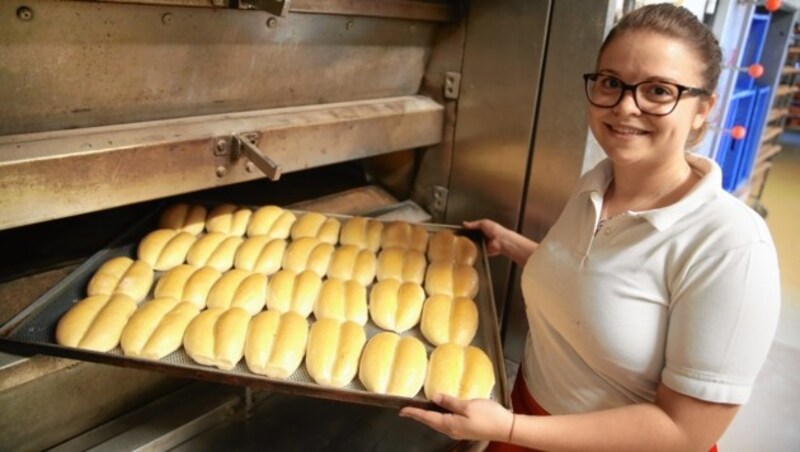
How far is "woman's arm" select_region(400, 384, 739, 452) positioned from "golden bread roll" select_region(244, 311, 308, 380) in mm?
278

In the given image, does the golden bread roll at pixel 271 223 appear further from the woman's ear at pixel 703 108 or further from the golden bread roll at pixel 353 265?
the woman's ear at pixel 703 108

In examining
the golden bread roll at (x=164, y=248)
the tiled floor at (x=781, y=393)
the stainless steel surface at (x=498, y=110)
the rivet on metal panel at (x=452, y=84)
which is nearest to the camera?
the golden bread roll at (x=164, y=248)

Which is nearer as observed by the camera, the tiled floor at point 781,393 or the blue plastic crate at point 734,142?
the tiled floor at point 781,393

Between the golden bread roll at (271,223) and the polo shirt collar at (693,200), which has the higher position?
the polo shirt collar at (693,200)

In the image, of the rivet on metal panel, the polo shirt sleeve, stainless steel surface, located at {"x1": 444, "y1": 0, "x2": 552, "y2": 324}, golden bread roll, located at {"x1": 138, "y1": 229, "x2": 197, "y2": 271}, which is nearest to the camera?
the polo shirt sleeve

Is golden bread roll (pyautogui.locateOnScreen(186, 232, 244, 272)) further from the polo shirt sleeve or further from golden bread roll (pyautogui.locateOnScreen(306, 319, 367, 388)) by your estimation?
the polo shirt sleeve

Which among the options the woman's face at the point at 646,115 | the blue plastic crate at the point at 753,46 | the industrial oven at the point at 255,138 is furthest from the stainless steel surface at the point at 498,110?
the blue plastic crate at the point at 753,46

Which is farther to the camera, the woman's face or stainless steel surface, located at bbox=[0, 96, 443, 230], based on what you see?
stainless steel surface, located at bbox=[0, 96, 443, 230]

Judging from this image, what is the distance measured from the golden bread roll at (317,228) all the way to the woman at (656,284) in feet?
2.47

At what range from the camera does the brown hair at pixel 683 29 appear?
0.90 metres

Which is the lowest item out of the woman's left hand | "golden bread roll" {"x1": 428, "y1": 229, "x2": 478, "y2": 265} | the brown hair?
the woman's left hand

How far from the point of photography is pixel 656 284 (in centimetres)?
94

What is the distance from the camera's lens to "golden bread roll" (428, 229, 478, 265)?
154 cm

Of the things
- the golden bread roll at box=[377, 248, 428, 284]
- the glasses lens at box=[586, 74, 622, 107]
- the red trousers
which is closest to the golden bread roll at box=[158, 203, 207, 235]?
the golden bread roll at box=[377, 248, 428, 284]
